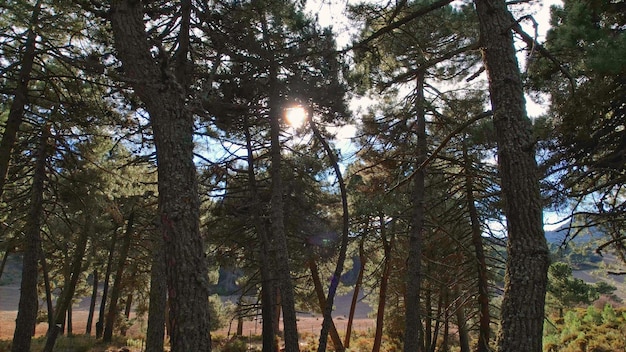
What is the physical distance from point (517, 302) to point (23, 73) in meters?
8.14

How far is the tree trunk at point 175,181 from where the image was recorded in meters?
3.88

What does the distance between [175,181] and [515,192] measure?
3397mm

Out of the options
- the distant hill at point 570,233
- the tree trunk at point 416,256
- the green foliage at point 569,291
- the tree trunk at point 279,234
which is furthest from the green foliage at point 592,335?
the green foliage at point 569,291

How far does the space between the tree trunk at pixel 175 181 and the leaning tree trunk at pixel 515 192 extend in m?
2.93

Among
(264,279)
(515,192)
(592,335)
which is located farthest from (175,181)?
(592,335)

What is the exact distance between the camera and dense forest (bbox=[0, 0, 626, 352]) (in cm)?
391

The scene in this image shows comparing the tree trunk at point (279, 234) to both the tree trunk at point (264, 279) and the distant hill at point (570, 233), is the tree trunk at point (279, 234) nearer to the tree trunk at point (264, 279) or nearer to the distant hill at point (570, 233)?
the tree trunk at point (264, 279)

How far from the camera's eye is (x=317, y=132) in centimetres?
916

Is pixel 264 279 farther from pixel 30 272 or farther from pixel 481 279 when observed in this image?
pixel 481 279

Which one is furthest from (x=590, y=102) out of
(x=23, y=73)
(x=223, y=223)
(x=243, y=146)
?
(x=223, y=223)

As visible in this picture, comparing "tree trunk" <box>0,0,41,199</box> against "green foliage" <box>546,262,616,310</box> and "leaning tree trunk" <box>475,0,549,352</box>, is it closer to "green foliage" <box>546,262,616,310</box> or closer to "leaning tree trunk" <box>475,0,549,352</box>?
"leaning tree trunk" <box>475,0,549,352</box>

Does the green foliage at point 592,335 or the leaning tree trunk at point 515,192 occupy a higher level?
the leaning tree trunk at point 515,192

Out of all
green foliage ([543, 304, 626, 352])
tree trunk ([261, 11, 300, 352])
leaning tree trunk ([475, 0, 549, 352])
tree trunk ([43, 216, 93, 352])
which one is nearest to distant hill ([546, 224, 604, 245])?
leaning tree trunk ([475, 0, 549, 352])

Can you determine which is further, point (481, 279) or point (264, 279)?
point (264, 279)
